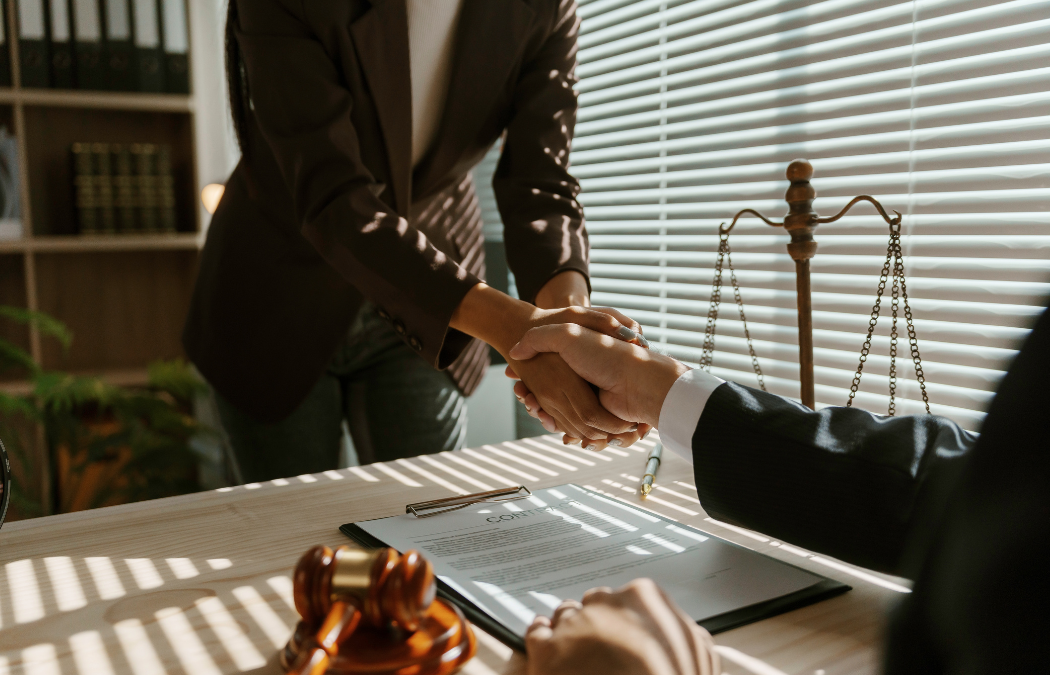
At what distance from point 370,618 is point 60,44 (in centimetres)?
259

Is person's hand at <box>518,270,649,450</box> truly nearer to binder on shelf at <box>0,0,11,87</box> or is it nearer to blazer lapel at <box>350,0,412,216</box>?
blazer lapel at <box>350,0,412,216</box>

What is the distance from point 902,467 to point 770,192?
1.07 m

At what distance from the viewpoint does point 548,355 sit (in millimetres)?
1013

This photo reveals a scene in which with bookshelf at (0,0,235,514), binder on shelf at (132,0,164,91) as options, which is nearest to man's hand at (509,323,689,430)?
bookshelf at (0,0,235,514)

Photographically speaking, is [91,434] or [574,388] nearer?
[574,388]

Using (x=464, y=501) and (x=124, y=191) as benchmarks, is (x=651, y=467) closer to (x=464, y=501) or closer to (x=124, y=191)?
(x=464, y=501)

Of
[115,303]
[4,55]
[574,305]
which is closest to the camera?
[574,305]

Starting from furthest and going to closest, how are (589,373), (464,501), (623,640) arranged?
(589,373) < (464,501) < (623,640)

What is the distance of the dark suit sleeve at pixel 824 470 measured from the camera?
0.59 m

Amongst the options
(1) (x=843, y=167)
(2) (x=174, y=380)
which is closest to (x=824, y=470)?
(1) (x=843, y=167)

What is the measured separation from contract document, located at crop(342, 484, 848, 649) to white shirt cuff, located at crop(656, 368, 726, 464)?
9 cm

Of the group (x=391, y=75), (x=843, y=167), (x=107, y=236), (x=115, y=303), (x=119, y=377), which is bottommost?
(x=119, y=377)

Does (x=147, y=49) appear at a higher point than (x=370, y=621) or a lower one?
higher

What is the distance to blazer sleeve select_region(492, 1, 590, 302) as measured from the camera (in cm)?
130
